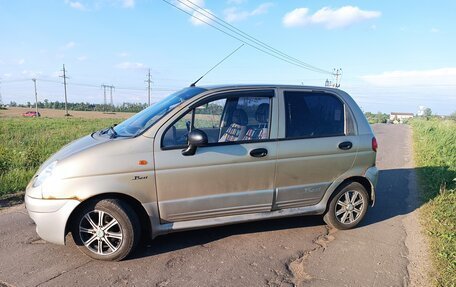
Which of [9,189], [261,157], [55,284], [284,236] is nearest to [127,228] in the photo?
[55,284]

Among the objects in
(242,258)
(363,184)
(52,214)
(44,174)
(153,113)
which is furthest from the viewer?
(363,184)

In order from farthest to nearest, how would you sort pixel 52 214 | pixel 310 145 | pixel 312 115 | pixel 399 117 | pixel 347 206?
pixel 399 117 < pixel 347 206 < pixel 312 115 < pixel 310 145 < pixel 52 214

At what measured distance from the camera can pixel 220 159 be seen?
3.88 metres

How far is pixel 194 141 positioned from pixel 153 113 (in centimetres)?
85

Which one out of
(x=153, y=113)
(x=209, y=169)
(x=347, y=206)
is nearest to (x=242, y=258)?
(x=209, y=169)

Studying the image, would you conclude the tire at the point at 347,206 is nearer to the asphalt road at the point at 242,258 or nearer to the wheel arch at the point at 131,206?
the asphalt road at the point at 242,258

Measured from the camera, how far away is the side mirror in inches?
144

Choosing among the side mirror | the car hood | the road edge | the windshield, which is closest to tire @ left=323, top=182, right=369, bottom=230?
the road edge

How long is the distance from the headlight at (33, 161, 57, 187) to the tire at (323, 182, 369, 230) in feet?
11.2

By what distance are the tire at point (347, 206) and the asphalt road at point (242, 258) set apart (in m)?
0.14

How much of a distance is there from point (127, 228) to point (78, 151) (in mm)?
959

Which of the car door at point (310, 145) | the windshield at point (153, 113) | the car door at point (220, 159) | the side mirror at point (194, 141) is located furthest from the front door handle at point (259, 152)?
the windshield at point (153, 113)

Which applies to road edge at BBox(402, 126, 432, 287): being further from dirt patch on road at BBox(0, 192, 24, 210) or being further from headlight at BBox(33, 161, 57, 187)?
dirt patch on road at BBox(0, 192, 24, 210)

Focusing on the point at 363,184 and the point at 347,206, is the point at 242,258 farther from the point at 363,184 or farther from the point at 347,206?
the point at 363,184
